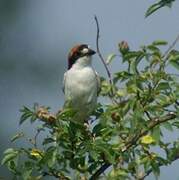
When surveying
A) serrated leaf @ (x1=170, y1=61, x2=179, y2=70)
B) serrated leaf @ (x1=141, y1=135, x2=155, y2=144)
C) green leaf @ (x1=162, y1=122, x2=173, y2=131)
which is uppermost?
serrated leaf @ (x1=170, y1=61, x2=179, y2=70)

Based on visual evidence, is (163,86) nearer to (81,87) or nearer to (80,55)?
(81,87)

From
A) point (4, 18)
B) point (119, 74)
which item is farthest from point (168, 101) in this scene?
point (4, 18)

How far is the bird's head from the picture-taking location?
559 cm

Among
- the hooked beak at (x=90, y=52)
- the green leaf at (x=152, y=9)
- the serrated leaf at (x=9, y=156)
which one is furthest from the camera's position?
the hooked beak at (x=90, y=52)

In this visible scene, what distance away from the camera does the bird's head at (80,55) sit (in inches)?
220

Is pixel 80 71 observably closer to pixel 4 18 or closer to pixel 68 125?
pixel 68 125

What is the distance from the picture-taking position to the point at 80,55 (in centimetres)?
562

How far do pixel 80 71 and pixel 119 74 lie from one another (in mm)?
1771

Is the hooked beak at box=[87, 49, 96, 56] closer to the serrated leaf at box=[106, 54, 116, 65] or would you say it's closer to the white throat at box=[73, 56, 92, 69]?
the white throat at box=[73, 56, 92, 69]

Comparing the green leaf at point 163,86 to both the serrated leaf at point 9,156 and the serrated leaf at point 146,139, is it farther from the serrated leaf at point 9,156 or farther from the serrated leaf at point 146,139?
the serrated leaf at point 9,156

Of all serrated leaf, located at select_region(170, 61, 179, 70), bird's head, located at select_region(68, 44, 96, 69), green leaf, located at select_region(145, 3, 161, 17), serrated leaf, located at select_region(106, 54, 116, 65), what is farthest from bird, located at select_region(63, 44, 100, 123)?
green leaf, located at select_region(145, 3, 161, 17)

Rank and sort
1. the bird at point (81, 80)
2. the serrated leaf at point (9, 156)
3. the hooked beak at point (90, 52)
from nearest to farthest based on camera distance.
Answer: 1. the serrated leaf at point (9, 156)
2. the bird at point (81, 80)
3. the hooked beak at point (90, 52)

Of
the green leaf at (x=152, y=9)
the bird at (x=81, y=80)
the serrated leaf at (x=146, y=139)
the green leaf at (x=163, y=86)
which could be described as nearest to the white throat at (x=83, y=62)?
the bird at (x=81, y=80)

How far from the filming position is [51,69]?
14.5m
